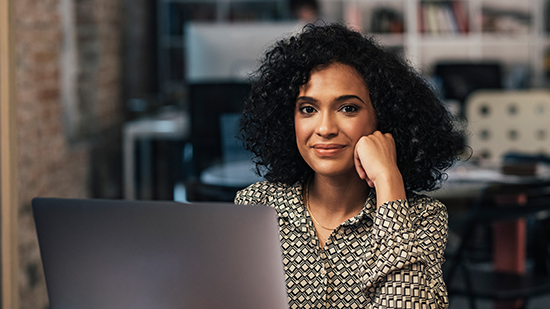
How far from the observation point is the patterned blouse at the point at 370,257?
96 cm

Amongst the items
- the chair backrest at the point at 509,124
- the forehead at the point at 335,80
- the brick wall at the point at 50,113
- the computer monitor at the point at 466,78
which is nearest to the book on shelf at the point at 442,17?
the computer monitor at the point at 466,78

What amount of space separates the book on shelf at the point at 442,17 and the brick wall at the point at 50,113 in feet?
8.50

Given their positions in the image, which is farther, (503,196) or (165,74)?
(165,74)

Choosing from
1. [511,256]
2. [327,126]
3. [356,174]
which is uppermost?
[327,126]

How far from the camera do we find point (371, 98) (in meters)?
1.09

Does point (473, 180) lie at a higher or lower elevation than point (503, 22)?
lower

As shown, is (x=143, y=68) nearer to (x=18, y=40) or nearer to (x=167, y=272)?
(x=18, y=40)

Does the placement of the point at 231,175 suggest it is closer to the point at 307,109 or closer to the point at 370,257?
the point at 307,109

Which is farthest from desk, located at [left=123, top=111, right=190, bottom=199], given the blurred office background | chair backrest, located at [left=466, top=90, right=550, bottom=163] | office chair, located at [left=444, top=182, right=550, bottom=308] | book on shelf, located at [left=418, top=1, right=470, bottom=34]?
book on shelf, located at [left=418, top=1, right=470, bottom=34]

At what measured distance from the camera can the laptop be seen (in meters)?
0.75

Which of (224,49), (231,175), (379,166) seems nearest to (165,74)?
(224,49)

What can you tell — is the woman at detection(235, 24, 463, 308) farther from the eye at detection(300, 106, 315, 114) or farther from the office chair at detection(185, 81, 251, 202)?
the office chair at detection(185, 81, 251, 202)

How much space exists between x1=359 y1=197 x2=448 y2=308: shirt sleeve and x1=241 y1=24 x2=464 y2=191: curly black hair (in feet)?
0.49

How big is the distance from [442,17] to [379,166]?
14.3ft
